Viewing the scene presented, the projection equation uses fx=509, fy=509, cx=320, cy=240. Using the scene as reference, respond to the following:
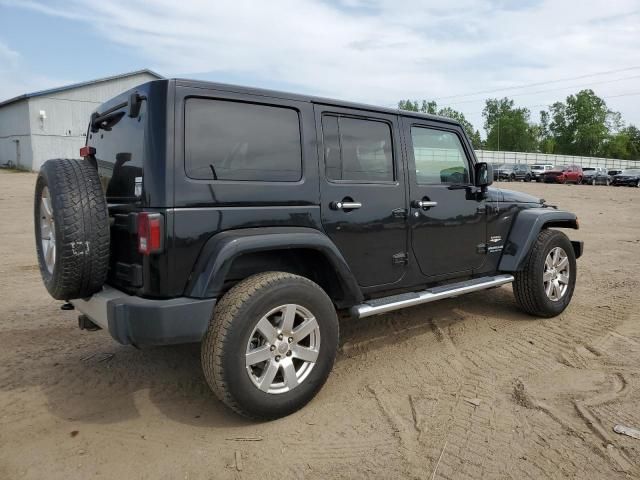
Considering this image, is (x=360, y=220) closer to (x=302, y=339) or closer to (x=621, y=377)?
(x=302, y=339)

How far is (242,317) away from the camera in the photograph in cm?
281

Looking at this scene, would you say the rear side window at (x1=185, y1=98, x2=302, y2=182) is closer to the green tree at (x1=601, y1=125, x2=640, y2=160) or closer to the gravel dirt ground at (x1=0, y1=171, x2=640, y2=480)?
the gravel dirt ground at (x1=0, y1=171, x2=640, y2=480)

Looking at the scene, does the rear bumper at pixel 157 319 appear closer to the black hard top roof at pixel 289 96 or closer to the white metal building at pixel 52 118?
the black hard top roof at pixel 289 96

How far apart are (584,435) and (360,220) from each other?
1.86 m

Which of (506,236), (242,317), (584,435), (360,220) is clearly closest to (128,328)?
(242,317)

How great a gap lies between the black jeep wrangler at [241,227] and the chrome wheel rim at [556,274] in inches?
62.8

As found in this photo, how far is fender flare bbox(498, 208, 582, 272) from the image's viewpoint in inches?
186

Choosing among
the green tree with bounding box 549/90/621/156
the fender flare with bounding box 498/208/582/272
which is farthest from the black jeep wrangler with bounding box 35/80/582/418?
the green tree with bounding box 549/90/621/156

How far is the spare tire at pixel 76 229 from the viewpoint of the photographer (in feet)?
9.34

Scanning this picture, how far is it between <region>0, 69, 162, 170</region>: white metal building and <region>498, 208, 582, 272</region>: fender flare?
29707 mm

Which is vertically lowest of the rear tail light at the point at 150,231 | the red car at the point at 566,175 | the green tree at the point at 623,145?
the rear tail light at the point at 150,231

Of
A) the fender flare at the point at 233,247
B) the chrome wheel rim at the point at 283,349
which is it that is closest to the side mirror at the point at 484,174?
the fender flare at the point at 233,247

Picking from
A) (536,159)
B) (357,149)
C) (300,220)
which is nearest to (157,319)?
(300,220)

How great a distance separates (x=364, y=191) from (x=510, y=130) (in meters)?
99.9
